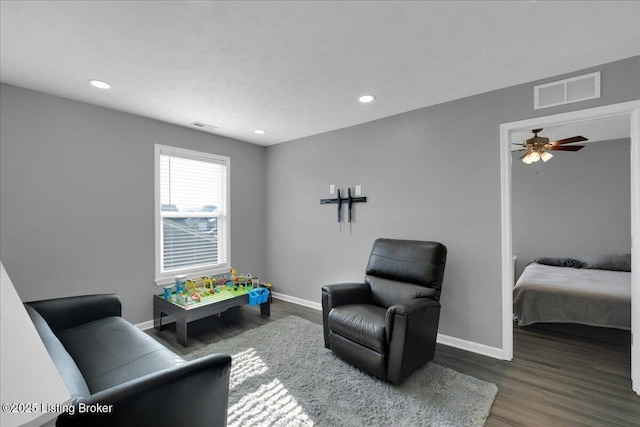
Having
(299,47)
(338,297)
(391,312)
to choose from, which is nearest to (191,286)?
(338,297)

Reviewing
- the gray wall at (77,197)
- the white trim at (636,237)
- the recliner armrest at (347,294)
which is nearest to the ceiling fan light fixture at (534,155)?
the white trim at (636,237)

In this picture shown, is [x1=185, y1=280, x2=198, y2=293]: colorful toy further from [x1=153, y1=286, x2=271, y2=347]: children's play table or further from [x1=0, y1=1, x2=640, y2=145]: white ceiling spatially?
[x1=0, y1=1, x2=640, y2=145]: white ceiling

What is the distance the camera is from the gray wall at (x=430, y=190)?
2.72 meters

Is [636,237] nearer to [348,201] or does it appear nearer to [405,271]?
[405,271]

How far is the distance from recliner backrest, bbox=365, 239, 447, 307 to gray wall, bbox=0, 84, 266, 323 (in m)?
2.72

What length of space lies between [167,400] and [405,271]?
219 centimetres

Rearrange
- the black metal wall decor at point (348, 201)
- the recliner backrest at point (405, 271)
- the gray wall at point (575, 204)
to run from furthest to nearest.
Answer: the gray wall at point (575, 204) < the black metal wall decor at point (348, 201) < the recliner backrest at point (405, 271)

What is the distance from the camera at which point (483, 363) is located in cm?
261

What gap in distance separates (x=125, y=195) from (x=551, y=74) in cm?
439

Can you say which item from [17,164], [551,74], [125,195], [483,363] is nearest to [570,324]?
[483,363]

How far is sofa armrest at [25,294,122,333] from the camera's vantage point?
7.09 ft

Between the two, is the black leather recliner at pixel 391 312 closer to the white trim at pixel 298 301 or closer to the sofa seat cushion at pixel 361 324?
the sofa seat cushion at pixel 361 324

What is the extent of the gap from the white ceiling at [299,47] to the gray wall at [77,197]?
0.29 meters

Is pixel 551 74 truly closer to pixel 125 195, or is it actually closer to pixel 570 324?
pixel 570 324
